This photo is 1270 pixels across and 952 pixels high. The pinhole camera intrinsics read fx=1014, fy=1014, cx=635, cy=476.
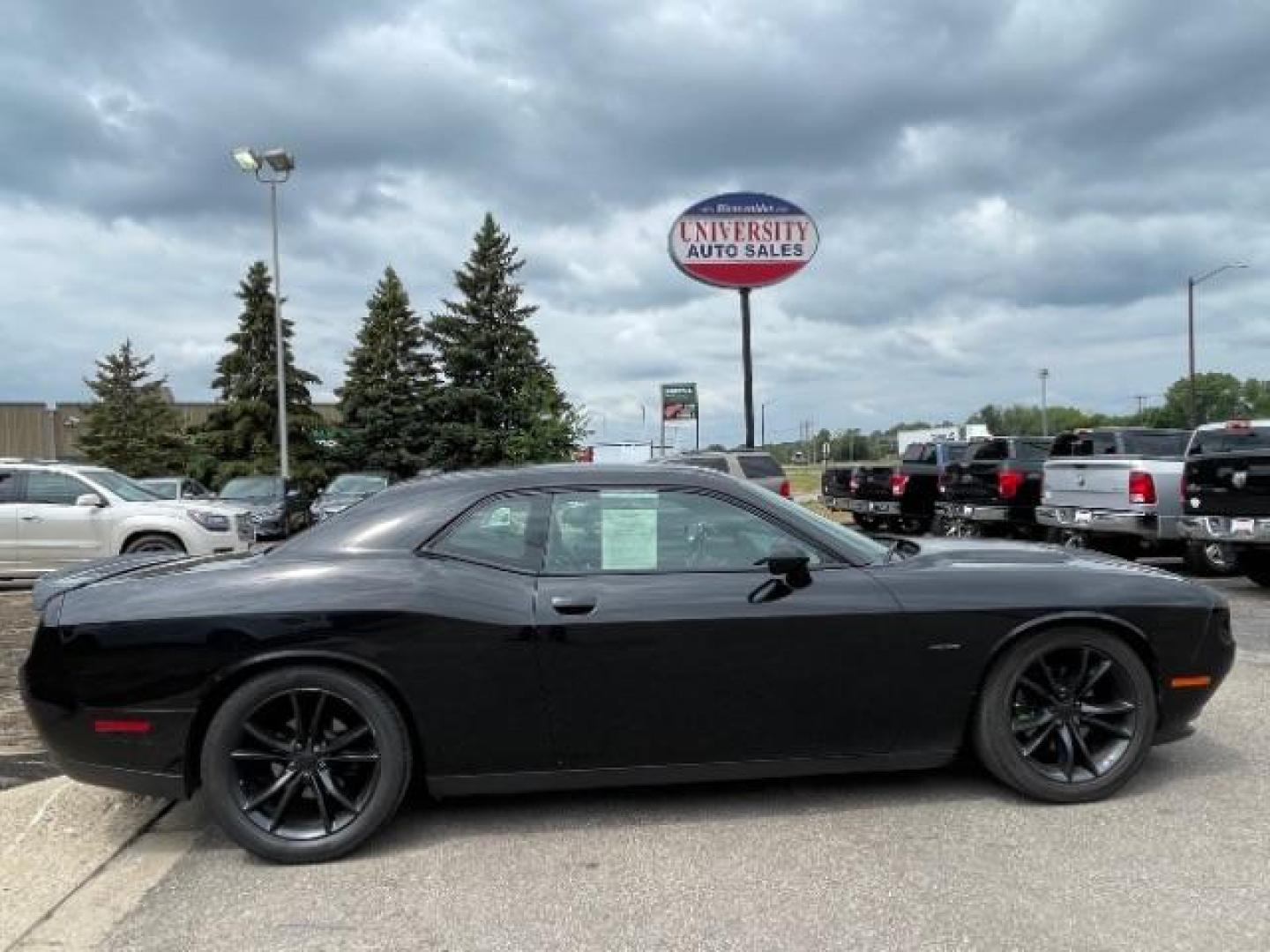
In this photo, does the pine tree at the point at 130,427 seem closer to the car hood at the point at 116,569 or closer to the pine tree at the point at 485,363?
the pine tree at the point at 485,363

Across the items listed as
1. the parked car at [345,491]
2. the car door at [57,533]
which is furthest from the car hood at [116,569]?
the parked car at [345,491]

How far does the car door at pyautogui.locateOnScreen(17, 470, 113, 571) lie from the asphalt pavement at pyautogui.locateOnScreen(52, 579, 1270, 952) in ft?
31.1

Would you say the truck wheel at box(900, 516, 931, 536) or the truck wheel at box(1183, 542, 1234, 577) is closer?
the truck wheel at box(1183, 542, 1234, 577)

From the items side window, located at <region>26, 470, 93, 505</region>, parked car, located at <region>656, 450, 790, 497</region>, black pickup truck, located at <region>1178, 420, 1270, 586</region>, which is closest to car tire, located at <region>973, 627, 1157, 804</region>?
black pickup truck, located at <region>1178, 420, 1270, 586</region>

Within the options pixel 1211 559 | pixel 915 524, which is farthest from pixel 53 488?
pixel 915 524

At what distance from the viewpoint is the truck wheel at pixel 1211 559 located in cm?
1145

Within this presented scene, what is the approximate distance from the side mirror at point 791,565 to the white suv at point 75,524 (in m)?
10.2

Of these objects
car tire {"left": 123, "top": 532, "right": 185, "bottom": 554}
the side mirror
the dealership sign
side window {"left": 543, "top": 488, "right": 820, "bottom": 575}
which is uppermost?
the dealership sign

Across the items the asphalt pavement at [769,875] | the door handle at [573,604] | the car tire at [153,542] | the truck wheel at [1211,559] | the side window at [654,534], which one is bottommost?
the asphalt pavement at [769,875]

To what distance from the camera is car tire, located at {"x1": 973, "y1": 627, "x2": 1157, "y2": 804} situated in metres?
4.07

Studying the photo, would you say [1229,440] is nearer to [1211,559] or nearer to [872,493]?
[1211,559]

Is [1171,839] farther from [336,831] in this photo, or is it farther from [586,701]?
[336,831]

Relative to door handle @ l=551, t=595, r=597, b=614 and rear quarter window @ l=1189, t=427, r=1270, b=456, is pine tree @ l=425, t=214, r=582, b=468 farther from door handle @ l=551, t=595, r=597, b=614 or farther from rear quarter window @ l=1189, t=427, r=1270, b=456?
door handle @ l=551, t=595, r=597, b=614

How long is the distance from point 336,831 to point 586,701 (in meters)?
1.03
